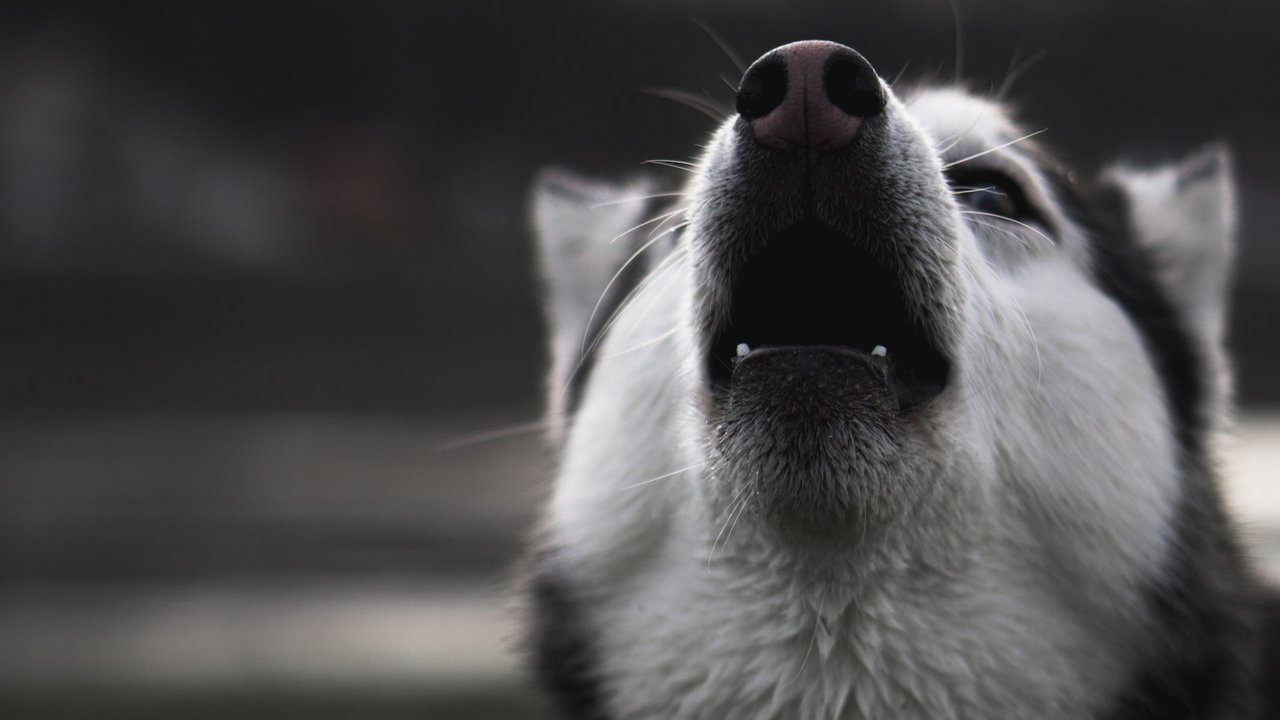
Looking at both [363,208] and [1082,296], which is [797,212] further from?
[363,208]

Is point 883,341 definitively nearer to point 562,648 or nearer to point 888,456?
point 888,456

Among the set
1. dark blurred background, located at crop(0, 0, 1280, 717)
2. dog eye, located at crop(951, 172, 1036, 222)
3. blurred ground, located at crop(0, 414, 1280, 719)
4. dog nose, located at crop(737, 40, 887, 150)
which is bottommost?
blurred ground, located at crop(0, 414, 1280, 719)

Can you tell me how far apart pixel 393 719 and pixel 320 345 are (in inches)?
292

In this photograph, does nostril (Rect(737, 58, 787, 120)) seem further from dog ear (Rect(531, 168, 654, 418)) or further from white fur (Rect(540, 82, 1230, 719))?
dog ear (Rect(531, 168, 654, 418))

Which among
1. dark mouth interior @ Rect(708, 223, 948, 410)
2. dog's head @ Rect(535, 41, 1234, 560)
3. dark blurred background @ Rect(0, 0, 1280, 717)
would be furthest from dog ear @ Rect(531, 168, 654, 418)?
dark blurred background @ Rect(0, 0, 1280, 717)

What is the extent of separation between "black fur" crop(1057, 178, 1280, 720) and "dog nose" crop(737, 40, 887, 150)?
33.4 inches

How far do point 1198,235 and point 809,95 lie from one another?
1.37 m

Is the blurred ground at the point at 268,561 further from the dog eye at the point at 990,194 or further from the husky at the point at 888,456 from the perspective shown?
the dog eye at the point at 990,194

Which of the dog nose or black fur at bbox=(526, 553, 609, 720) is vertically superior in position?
the dog nose

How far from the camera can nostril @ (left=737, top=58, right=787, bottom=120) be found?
1.83 metres

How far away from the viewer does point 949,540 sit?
2.06 m

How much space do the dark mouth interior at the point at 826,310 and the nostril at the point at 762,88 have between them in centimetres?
20

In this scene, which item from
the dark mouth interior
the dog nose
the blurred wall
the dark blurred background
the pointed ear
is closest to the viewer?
the dog nose

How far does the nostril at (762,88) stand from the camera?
Answer: 72.2 inches
